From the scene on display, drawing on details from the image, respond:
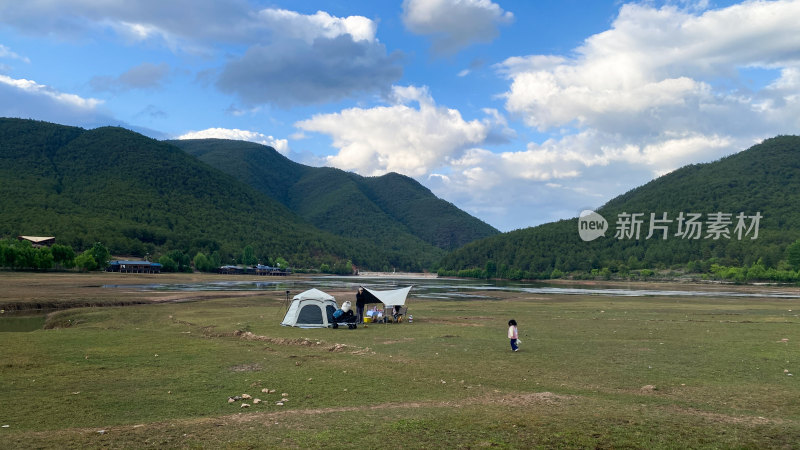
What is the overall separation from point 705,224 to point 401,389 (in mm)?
169957

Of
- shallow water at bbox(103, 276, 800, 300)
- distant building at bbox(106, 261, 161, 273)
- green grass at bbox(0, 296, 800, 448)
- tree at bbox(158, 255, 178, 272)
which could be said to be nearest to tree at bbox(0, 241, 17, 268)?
shallow water at bbox(103, 276, 800, 300)

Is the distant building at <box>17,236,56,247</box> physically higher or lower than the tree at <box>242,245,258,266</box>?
higher

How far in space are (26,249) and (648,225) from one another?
175 metres

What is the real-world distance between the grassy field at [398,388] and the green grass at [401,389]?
0.06m

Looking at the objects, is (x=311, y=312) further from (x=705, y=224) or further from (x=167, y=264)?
A: (x=705, y=224)

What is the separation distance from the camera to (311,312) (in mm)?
30172

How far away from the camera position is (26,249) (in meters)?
90.8

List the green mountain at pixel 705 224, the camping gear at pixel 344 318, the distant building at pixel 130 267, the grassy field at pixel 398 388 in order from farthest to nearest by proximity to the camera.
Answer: the green mountain at pixel 705 224 < the distant building at pixel 130 267 < the camping gear at pixel 344 318 < the grassy field at pixel 398 388

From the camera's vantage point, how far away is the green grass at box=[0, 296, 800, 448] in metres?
10.1

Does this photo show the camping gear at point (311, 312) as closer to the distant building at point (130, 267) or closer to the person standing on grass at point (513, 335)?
the person standing on grass at point (513, 335)

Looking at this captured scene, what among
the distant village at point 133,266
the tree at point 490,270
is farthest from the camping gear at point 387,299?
the tree at point 490,270

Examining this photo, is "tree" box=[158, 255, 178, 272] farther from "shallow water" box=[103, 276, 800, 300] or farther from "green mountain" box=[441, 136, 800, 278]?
"green mountain" box=[441, 136, 800, 278]

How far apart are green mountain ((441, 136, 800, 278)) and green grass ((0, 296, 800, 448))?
126 metres

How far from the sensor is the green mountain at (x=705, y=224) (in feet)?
449
